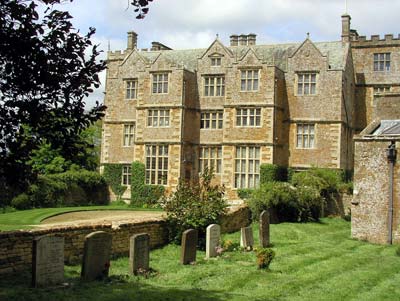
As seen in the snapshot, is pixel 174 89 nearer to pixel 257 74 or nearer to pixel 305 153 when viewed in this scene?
pixel 257 74

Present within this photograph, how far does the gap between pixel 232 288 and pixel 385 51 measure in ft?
101

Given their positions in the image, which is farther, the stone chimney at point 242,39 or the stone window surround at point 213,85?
the stone chimney at point 242,39

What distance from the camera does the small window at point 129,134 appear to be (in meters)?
41.2

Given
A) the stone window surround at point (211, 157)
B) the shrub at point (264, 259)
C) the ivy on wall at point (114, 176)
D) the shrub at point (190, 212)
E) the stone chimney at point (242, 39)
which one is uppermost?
the stone chimney at point (242, 39)

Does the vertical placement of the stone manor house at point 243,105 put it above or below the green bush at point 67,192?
above

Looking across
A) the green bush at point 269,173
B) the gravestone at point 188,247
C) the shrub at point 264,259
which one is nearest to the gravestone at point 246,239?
the gravestone at point 188,247

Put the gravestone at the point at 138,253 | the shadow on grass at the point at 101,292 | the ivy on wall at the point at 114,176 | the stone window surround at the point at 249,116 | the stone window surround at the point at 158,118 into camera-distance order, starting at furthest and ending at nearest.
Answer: the ivy on wall at the point at 114,176 < the stone window surround at the point at 158,118 < the stone window surround at the point at 249,116 < the gravestone at the point at 138,253 < the shadow on grass at the point at 101,292

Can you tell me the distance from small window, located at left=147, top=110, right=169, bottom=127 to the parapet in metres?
14.6

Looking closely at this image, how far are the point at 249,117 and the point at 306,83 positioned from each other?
14.4 feet

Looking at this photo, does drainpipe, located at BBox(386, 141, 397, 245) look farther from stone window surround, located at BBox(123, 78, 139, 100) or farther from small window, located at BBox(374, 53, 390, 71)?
stone window surround, located at BBox(123, 78, 139, 100)

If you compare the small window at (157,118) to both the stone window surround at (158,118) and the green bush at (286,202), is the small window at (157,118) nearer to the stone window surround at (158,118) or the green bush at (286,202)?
the stone window surround at (158,118)

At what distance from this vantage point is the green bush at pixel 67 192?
32.2 metres

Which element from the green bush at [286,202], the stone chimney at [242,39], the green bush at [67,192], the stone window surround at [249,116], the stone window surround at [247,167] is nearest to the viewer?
the green bush at [286,202]

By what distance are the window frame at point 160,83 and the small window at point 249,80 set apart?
5436mm
